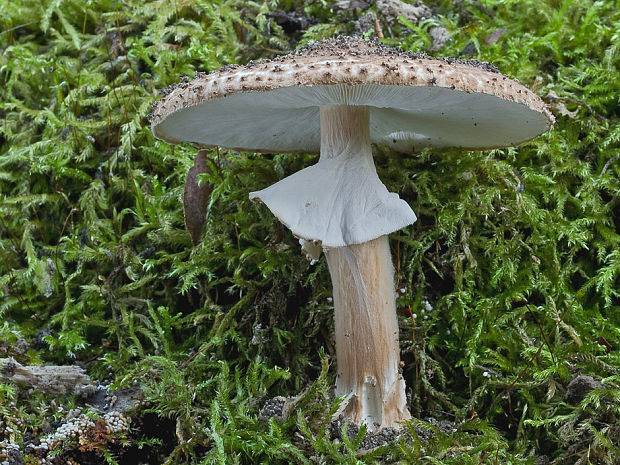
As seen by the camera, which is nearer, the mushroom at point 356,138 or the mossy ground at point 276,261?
→ the mushroom at point 356,138

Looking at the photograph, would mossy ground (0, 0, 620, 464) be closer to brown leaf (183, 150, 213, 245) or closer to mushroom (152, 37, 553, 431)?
brown leaf (183, 150, 213, 245)

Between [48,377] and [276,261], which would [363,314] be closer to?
[276,261]

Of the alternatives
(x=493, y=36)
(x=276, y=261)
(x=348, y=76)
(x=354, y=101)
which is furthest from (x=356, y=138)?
(x=493, y=36)

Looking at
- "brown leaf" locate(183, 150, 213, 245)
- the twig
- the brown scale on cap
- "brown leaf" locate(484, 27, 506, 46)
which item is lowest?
the twig

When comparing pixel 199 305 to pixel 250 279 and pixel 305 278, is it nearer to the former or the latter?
pixel 250 279

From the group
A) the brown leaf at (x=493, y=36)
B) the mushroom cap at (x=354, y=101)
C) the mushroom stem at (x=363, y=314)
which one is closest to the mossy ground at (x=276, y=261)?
the brown leaf at (x=493, y=36)

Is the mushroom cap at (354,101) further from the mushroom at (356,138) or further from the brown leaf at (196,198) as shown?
the brown leaf at (196,198)

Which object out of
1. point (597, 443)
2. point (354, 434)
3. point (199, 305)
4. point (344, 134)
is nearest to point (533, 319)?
point (597, 443)

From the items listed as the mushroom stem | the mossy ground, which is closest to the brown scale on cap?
the mushroom stem
